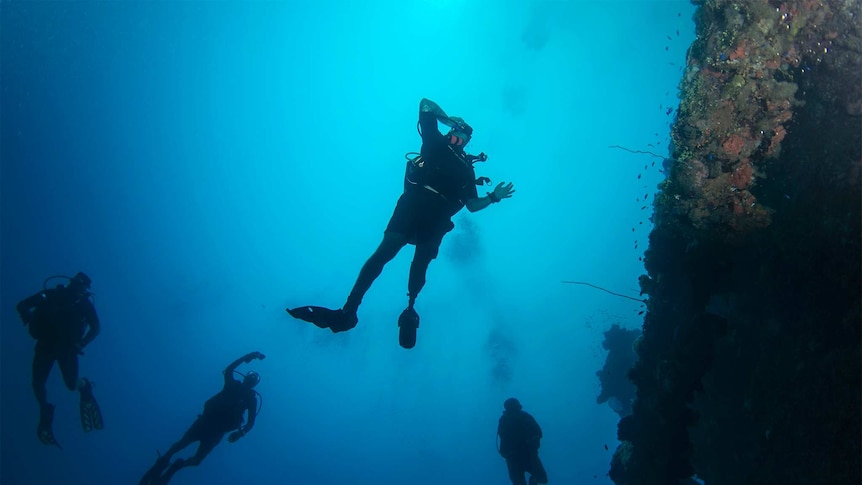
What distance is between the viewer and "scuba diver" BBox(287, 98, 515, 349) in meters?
6.32

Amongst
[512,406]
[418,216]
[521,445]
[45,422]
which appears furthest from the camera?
[512,406]

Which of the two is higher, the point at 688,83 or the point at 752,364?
the point at 688,83

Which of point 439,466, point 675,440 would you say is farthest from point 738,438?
point 439,466

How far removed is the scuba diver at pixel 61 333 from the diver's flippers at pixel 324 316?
31.7ft

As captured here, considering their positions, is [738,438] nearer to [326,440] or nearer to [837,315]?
[837,315]

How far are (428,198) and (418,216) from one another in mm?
372

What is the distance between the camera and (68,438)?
54.8m

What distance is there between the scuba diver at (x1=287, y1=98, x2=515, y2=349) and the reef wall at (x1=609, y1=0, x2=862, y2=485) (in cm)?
295

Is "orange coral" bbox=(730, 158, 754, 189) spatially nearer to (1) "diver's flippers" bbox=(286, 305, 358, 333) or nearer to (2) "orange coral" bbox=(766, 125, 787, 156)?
(2) "orange coral" bbox=(766, 125, 787, 156)

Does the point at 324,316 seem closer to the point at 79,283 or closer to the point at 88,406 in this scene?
the point at 79,283

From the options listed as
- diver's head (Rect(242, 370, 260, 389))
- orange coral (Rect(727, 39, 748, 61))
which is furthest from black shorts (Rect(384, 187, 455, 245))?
diver's head (Rect(242, 370, 260, 389))

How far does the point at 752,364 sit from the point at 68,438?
79566 mm

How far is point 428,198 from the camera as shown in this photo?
6664 mm

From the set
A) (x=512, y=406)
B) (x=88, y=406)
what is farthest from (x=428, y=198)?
(x=88, y=406)
